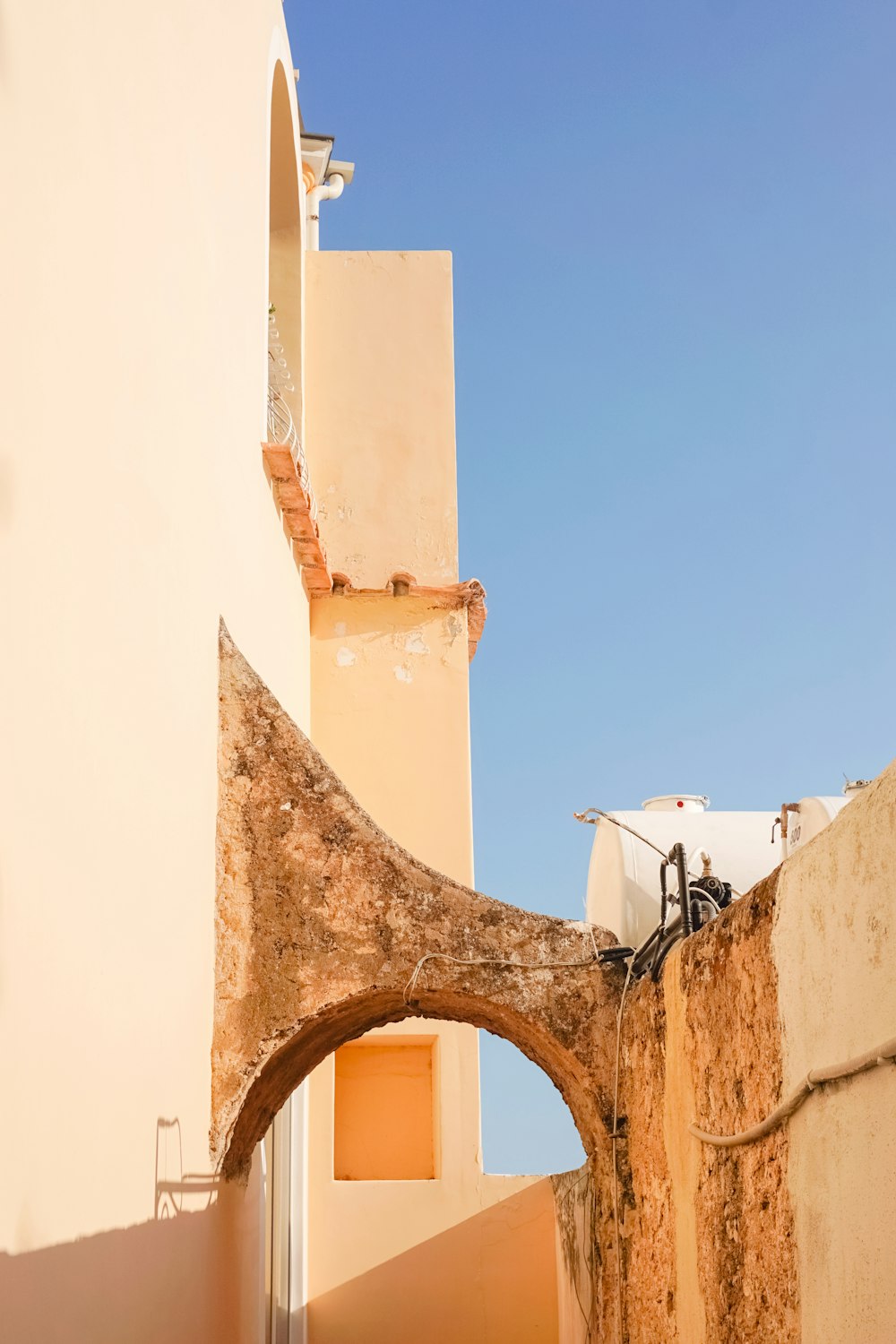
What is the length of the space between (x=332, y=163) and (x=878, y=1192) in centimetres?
1081

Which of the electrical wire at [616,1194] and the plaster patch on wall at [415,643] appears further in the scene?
the plaster patch on wall at [415,643]

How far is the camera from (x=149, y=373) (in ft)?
15.2

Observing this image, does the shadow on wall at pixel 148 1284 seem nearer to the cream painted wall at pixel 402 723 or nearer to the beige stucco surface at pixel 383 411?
the cream painted wall at pixel 402 723

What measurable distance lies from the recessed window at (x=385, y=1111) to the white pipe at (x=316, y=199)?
6.13m

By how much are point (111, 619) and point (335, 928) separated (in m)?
2.07

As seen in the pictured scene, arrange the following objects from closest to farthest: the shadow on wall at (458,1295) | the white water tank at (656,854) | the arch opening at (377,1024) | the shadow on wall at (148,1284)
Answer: the shadow on wall at (148,1284), the arch opening at (377,1024), the white water tank at (656,854), the shadow on wall at (458,1295)

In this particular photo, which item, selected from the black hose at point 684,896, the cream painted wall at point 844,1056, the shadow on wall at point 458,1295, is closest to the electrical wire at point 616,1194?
the black hose at point 684,896

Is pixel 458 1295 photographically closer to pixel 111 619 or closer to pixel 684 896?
pixel 684 896

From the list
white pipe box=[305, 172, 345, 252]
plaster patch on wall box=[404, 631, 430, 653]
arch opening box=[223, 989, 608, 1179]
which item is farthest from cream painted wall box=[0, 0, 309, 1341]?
white pipe box=[305, 172, 345, 252]

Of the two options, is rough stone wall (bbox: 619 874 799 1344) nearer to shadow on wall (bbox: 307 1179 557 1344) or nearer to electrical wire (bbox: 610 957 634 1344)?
electrical wire (bbox: 610 957 634 1344)

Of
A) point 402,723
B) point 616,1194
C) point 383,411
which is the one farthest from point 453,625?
point 616,1194

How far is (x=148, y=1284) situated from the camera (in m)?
4.24

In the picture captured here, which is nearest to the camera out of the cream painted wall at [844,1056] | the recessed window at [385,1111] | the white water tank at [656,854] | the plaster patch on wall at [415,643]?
the cream painted wall at [844,1056]

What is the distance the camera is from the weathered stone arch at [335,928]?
5.59 metres
